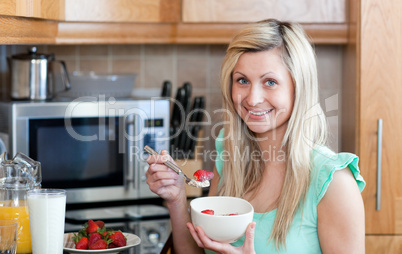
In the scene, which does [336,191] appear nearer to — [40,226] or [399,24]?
[40,226]

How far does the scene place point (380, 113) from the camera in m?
2.09

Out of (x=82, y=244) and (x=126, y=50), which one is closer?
(x=82, y=244)

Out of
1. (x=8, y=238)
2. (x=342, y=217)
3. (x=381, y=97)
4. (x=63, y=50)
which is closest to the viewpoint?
(x=8, y=238)

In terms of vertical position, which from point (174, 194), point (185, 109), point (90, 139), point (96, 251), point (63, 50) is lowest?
point (96, 251)

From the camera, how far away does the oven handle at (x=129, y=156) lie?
2.22m

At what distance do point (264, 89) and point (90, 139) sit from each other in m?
0.91

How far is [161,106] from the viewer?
226 centimetres

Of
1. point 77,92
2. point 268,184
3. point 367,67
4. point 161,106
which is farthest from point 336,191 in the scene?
point 77,92

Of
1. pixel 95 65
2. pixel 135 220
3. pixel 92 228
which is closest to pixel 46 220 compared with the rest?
pixel 92 228

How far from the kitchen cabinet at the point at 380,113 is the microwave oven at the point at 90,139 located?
70cm

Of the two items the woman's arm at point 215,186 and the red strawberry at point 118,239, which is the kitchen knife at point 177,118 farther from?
the red strawberry at point 118,239

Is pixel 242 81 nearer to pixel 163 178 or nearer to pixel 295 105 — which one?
pixel 295 105

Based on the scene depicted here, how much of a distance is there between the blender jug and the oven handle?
0.74 meters

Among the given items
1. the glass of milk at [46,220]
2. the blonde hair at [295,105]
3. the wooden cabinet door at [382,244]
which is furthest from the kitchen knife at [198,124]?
the glass of milk at [46,220]
